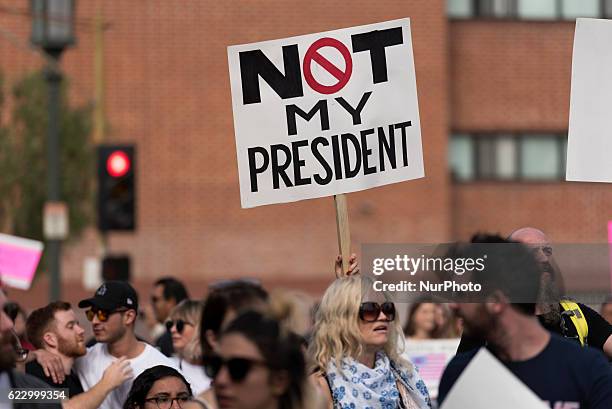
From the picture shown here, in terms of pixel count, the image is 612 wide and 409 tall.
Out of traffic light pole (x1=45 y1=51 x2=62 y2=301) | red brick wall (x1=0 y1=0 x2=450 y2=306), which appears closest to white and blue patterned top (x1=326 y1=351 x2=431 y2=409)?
traffic light pole (x1=45 y1=51 x2=62 y2=301)

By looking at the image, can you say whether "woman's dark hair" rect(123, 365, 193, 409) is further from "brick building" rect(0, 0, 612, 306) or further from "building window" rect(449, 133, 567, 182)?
"building window" rect(449, 133, 567, 182)

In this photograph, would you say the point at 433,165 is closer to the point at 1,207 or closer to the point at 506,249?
the point at 1,207

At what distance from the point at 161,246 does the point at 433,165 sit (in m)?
6.51

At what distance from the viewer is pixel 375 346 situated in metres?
6.43

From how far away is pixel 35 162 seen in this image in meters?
30.7

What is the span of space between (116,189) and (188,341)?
10.7 metres

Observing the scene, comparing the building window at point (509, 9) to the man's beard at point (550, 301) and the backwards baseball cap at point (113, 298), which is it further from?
the man's beard at point (550, 301)

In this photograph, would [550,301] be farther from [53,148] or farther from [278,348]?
[53,148]

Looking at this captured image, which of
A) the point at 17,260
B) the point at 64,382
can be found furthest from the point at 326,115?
the point at 17,260

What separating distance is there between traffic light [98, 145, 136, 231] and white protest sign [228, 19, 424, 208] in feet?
38.9

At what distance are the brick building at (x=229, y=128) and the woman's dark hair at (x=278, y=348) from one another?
3090 cm

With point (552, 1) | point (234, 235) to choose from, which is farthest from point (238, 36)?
point (552, 1)

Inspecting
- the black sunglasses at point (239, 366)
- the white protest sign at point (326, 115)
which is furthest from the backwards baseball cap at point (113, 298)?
the black sunglasses at point (239, 366)

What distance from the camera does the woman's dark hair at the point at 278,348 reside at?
13.6 feet
